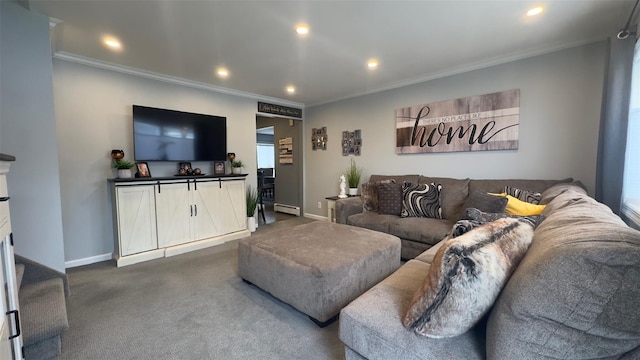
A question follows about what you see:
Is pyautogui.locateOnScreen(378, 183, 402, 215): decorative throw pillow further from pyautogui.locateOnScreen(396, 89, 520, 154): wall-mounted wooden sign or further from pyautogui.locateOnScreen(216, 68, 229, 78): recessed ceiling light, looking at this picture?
pyautogui.locateOnScreen(216, 68, 229, 78): recessed ceiling light

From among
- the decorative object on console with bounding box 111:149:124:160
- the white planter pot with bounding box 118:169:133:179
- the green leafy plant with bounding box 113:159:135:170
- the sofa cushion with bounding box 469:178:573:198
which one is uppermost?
the decorative object on console with bounding box 111:149:124:160

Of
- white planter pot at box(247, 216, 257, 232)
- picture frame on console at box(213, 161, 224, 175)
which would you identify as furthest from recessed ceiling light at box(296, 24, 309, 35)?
white planter pot at box(247, 216, 257, 232)

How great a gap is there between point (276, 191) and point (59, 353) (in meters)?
4.73

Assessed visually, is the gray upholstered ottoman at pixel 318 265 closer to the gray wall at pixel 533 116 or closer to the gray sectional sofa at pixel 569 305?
the gray sectional sofa at pixel 569 305

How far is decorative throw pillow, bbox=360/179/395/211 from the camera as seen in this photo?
141 inches

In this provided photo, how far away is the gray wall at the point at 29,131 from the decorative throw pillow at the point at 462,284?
9.16 ft

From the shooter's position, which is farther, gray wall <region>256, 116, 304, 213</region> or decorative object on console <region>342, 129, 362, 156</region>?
gray wall <region>256, 116, 304, 213</region>

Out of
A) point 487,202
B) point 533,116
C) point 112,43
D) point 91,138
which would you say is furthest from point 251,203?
point 533,116

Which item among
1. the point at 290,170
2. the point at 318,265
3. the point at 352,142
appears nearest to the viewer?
the point at 318,265

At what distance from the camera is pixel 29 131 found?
6.57 feet

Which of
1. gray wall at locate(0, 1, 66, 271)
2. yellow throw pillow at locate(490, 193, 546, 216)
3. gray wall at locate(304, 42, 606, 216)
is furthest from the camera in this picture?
gray wall at locate(304, 42, 606, 216)

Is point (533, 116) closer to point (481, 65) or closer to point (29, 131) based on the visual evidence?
point (481, 65)

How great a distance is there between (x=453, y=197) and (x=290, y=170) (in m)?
3.54

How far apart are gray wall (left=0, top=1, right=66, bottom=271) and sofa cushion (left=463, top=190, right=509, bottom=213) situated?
378 cm
